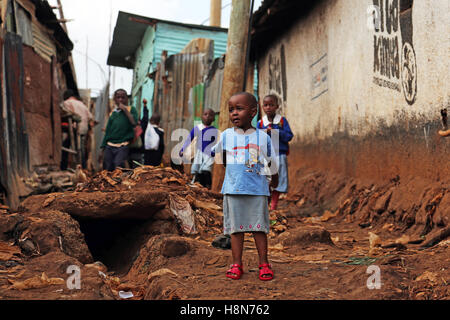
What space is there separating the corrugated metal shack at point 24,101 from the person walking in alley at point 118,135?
1.20m

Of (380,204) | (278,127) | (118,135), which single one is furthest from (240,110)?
(118,135)

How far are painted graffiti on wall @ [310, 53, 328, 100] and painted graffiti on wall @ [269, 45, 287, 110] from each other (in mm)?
1523

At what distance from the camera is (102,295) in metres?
2.47

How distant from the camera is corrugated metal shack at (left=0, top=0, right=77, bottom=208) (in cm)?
578

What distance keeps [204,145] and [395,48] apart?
323cm

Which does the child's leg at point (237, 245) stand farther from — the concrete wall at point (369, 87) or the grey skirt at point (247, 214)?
the concrete wall at point (369, 87)

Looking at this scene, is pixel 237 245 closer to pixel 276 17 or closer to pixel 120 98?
pixel 120 98

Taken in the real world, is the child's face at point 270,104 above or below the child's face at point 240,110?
above

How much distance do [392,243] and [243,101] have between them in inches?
77.8

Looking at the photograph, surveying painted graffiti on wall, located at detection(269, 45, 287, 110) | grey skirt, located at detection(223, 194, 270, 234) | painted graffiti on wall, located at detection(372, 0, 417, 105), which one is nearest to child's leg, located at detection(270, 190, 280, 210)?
painted graffiti on wall, located at detection(372, 0, 417, 105)

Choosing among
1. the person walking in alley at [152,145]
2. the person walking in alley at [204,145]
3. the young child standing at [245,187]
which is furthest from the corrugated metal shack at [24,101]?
the young child standing at [245,187]

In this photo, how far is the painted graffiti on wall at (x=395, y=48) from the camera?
15.9ft

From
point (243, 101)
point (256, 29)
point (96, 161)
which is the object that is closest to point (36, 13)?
point (256, 29)

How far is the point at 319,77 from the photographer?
25.0ft
